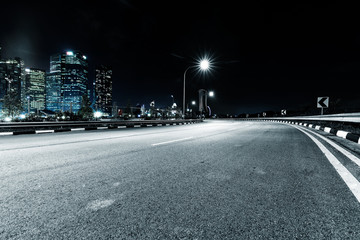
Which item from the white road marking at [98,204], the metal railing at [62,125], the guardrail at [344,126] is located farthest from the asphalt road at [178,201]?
the metal railing at [62,125]

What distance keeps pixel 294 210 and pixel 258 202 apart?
13.3 inches

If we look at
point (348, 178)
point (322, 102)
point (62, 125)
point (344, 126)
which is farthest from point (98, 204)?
point (322, 102)

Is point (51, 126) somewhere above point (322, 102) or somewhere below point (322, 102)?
below

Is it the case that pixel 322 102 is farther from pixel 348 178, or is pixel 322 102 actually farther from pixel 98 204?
pixel 98 204

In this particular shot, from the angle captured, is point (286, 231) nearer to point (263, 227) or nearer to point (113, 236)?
point (263, 227)

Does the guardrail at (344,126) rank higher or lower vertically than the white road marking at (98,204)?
Answer: higher

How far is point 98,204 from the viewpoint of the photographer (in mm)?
2072

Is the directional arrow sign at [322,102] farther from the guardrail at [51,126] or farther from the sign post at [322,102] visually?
the guardrail at [51,126]

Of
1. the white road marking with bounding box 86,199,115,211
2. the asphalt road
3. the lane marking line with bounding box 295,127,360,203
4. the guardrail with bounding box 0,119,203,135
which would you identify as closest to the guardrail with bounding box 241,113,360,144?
the lane marking line with bounding box 295,127,360,203

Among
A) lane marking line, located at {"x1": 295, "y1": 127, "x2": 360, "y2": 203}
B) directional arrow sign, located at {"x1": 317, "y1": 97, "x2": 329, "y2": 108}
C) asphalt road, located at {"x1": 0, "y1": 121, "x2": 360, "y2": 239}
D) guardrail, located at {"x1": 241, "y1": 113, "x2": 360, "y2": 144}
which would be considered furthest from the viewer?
directional arrow sign, located at {"x1": 317, "y1": 97, "x2": 329, "y2": 108}

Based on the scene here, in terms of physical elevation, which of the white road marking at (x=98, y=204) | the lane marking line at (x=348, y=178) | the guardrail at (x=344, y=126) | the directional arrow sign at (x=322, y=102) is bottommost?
the white road marking at (x=98, y=204)

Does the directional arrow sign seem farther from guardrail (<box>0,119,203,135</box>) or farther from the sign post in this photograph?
guardrail (<box>0,119,203,135</box>)

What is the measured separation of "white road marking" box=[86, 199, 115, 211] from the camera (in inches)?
78.7

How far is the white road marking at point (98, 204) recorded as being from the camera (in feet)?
6.56
